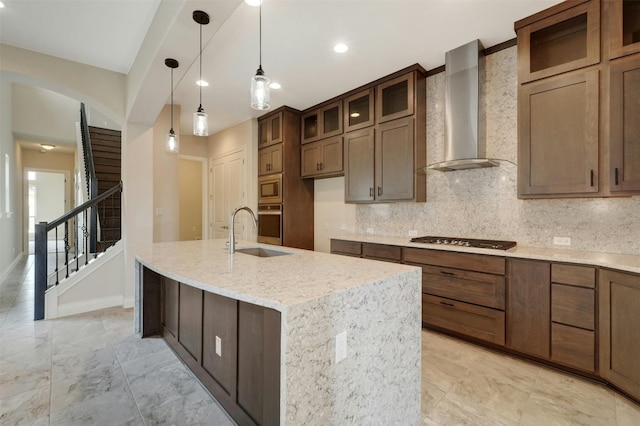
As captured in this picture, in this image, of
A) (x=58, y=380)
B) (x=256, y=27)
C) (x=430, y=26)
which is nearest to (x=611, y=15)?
(x=430, y=26)

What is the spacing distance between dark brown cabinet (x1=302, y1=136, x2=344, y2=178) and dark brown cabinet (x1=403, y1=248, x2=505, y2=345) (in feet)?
5.69

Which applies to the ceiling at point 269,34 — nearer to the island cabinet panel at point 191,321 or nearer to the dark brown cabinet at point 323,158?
the dark brown cabinet at point 323,158

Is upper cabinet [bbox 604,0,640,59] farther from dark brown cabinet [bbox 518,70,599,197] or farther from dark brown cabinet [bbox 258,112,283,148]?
dark brown cabinet [bbox 258,112,283,148]

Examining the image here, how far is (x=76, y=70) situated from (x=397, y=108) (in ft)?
12.4

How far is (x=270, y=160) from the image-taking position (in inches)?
191

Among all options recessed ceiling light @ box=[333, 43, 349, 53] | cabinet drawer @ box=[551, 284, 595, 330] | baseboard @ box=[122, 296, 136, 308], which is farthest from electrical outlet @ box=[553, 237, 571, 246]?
baseboard @ box=[122, 296, 136, 308]

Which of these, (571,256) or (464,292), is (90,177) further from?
(571,256)

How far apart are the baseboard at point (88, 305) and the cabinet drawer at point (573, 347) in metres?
4.64

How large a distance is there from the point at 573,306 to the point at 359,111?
3027 mm

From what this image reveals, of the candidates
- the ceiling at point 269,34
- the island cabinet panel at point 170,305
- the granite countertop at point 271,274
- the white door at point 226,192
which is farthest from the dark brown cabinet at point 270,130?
the granite countertop at point 271,274

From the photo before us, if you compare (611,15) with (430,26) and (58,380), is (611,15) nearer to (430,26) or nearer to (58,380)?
(430,26)

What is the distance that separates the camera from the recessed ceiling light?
2.85m

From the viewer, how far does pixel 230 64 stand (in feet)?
10.6

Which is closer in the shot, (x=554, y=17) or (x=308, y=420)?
(x=308, y=420)
